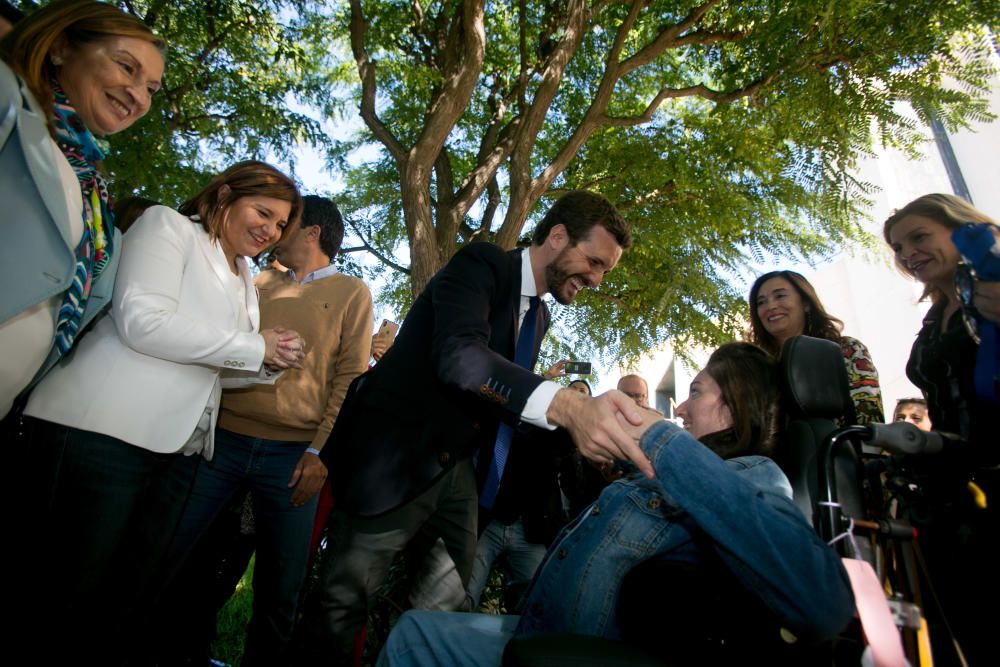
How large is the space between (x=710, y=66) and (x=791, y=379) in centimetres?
549

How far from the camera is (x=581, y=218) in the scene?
8.26ft

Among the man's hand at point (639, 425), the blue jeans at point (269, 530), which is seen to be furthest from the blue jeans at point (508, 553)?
the man's hand at point (639, 425)

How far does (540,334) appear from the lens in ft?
8.32

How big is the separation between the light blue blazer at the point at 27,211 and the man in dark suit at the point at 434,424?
3.28ft

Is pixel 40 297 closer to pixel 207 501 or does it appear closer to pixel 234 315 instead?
pixel 234 315

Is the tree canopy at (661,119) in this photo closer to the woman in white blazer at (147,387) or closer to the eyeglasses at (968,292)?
the eyeglasses at (968,292)

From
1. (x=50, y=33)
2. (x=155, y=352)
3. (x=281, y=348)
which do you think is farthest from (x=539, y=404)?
(x=50, y=33)

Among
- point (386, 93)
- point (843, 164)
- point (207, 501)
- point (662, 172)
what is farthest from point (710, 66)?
point (207, 501)

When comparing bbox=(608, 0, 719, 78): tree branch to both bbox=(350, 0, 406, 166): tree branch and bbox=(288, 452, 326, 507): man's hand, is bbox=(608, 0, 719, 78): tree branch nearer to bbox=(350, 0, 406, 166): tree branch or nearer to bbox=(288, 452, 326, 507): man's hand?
bbox=(350, 0, 406, 166): tree branch

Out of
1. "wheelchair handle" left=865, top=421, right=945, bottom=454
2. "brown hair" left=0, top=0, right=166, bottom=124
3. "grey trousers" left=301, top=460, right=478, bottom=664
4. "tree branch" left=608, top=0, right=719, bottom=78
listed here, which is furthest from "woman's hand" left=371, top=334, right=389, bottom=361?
"tree branch" left=608, top=0, right=719, bottom=78

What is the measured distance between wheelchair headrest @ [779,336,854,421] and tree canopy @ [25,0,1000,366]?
242 cm

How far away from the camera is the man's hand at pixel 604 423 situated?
126 centimetres

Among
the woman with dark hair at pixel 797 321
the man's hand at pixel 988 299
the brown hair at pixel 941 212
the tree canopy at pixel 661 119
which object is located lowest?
the man's hand at pixel 988 299

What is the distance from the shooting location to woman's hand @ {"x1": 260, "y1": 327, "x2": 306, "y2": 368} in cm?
197
